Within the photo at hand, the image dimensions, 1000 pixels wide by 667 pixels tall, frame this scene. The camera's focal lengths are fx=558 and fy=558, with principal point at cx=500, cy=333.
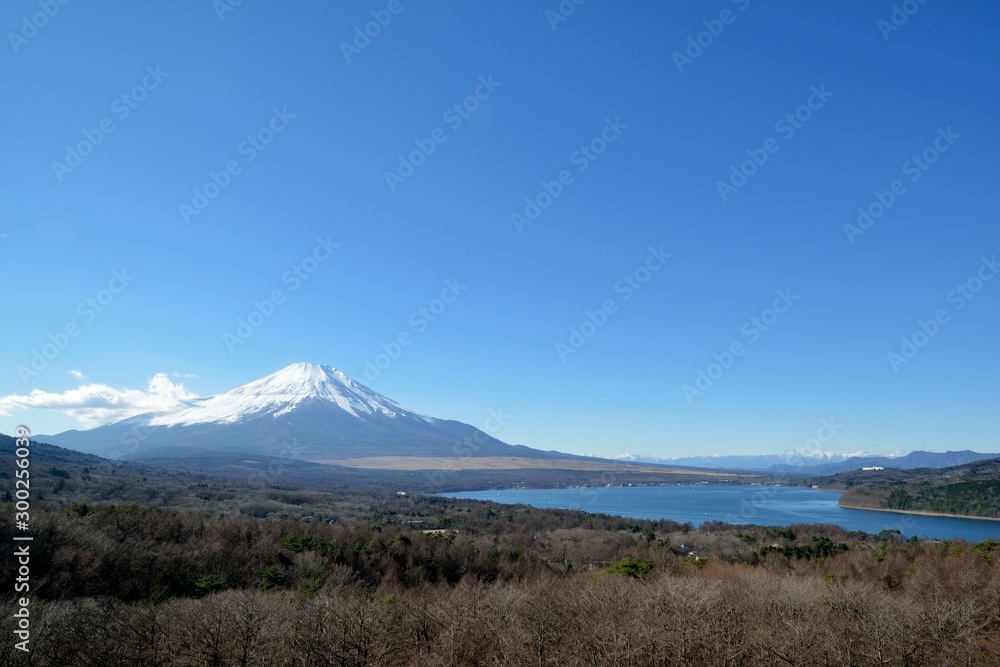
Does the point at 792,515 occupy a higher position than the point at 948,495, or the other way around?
the point at 948,495

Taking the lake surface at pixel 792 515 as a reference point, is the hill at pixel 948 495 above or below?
above

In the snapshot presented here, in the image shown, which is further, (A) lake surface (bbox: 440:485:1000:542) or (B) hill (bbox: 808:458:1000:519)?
(B) hill (bbox: 808:458:1000:519)

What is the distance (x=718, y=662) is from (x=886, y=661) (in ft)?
13.9

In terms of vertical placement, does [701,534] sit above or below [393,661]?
below

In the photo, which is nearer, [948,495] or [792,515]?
[948,495]

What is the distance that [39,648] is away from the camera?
12758 millimetres

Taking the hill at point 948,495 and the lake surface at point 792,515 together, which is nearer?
the lake surface at point 792,515

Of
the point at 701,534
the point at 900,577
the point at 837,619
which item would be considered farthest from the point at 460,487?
the point at 837,619

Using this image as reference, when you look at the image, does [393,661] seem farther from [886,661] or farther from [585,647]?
[886,661]

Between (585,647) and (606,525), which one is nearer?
(585,647)

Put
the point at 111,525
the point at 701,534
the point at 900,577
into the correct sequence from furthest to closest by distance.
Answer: the point at 701,534 → the point at 900,577 → the point at 111,525

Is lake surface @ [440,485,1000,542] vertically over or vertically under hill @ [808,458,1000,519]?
under

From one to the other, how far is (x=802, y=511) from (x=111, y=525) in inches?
5283

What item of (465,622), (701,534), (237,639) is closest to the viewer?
(237,639)
